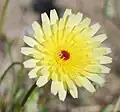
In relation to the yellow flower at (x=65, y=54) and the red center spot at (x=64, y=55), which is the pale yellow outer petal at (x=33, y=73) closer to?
the yellow flower at (x=65, y=54)

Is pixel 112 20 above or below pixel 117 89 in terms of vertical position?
above

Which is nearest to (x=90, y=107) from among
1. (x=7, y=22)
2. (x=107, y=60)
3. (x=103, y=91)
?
(x=103, y=91)

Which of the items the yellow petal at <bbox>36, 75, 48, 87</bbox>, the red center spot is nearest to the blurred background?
the red center spot

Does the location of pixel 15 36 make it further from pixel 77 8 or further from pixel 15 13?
pixel 77 8

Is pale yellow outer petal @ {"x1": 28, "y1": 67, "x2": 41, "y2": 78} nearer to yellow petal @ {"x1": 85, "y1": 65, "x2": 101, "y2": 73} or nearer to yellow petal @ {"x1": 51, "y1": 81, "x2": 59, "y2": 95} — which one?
yellow petal @ {"x1": 51, "y1": 81, "x2": 59, "y2": 95}

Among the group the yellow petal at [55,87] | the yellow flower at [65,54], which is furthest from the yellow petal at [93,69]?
the yellow petal at [55,87]
